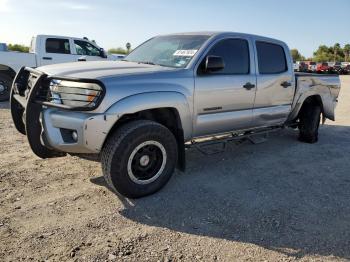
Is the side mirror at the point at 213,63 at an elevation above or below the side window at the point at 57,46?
below

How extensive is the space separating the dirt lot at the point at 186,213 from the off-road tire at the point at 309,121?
1358 mm

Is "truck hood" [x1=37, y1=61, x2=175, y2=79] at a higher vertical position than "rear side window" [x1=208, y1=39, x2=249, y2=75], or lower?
lower

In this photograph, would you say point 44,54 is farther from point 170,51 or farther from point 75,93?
point 75,93

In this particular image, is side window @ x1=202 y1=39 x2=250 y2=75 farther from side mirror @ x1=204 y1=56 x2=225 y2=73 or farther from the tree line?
the tree line

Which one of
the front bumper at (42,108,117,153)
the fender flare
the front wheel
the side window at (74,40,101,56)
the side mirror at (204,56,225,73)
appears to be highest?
the side window at (74,40,101,56)

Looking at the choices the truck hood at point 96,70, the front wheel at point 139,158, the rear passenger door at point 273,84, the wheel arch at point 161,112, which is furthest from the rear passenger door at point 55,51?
the front wheel at point 139,158

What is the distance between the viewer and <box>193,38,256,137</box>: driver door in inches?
186

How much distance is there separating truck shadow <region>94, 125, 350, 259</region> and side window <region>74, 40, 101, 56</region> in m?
7.96

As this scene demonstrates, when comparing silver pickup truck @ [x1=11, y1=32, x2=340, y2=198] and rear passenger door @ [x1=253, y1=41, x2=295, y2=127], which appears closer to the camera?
silver pickup truck @ [x1=11, y1=32, x2=340, y2=198]

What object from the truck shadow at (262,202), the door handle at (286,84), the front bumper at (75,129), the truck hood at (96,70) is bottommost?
the truck shadow at (262,202)

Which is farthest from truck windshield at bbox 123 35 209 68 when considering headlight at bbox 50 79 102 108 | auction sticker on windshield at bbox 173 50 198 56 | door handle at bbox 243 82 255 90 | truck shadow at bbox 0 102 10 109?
truck shadow at bbox 0 102 10 109

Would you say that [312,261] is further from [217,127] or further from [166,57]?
[166,57]

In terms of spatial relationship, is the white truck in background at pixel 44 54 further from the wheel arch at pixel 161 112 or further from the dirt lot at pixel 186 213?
the wheel arch at pixel 161 112

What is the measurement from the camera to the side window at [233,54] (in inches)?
197
